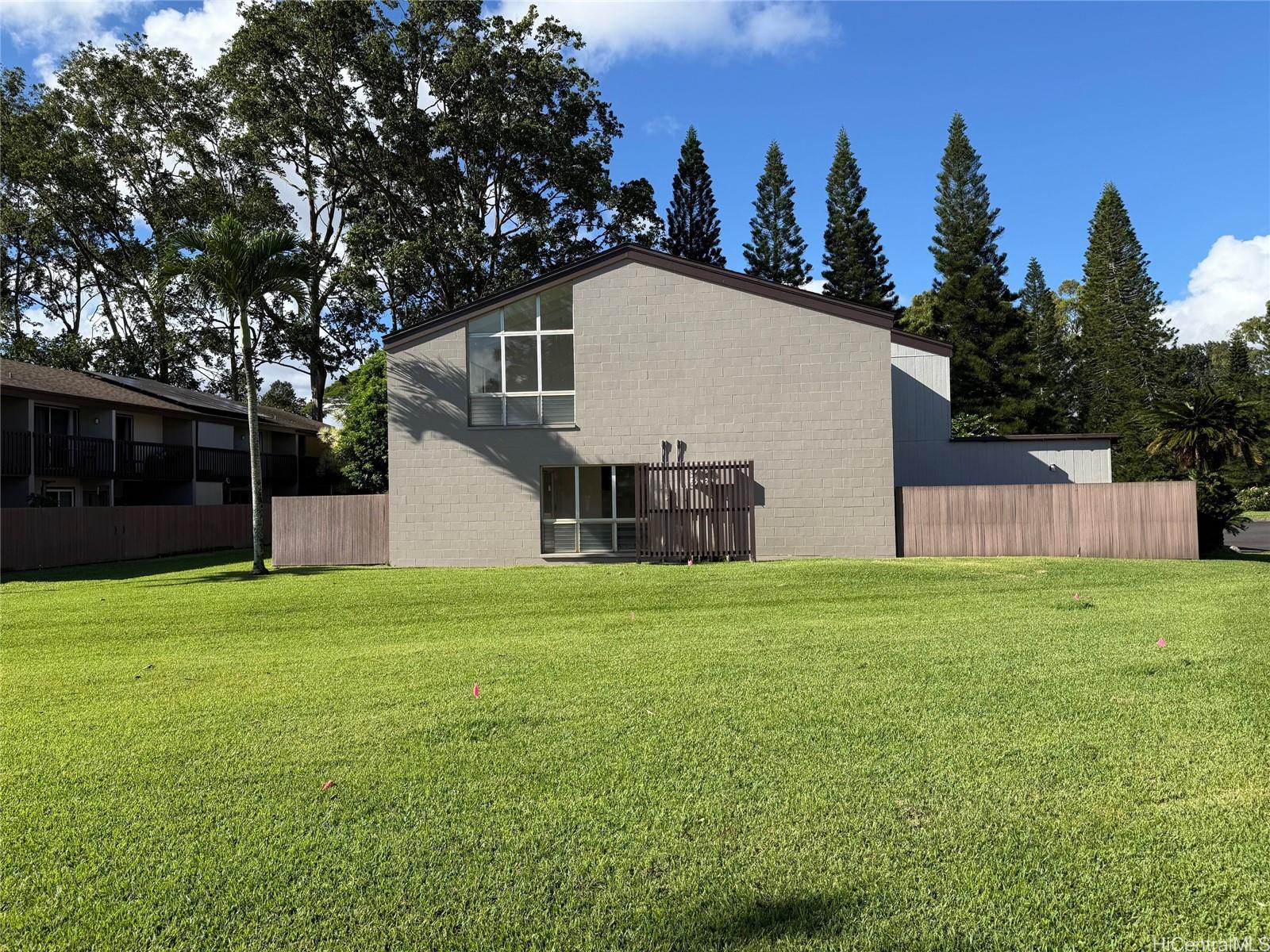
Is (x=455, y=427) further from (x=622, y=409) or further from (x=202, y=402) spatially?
(x=202, y=402)

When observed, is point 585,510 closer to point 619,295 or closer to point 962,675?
point 619,295

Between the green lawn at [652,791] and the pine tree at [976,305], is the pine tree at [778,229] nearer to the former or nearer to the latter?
the pine tree at [976,305]

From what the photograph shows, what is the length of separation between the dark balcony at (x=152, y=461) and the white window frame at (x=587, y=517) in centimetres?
1709

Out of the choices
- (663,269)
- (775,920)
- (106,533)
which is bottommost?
(775,920)

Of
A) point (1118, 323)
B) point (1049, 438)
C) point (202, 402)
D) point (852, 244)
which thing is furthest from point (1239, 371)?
point (202, 402)

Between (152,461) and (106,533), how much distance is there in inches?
267

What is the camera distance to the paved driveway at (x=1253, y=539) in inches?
837

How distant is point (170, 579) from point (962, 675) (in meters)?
15.1

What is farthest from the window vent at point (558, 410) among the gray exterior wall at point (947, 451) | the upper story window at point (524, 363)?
the gray exterior wall at point (947, 451)

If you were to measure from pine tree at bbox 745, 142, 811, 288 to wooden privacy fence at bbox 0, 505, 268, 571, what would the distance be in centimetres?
2709

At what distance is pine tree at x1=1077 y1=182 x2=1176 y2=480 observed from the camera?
38875 mm

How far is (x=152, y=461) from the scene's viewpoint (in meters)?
27.1

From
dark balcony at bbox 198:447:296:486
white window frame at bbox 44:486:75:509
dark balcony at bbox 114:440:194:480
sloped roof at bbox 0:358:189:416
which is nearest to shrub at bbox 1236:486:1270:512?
dark balcony at bbox 198:447:296:486

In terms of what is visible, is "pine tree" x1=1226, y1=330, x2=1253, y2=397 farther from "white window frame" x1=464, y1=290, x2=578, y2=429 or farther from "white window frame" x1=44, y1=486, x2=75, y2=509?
"white window frame" x1=44, y1=486, x2=75, y2=509
